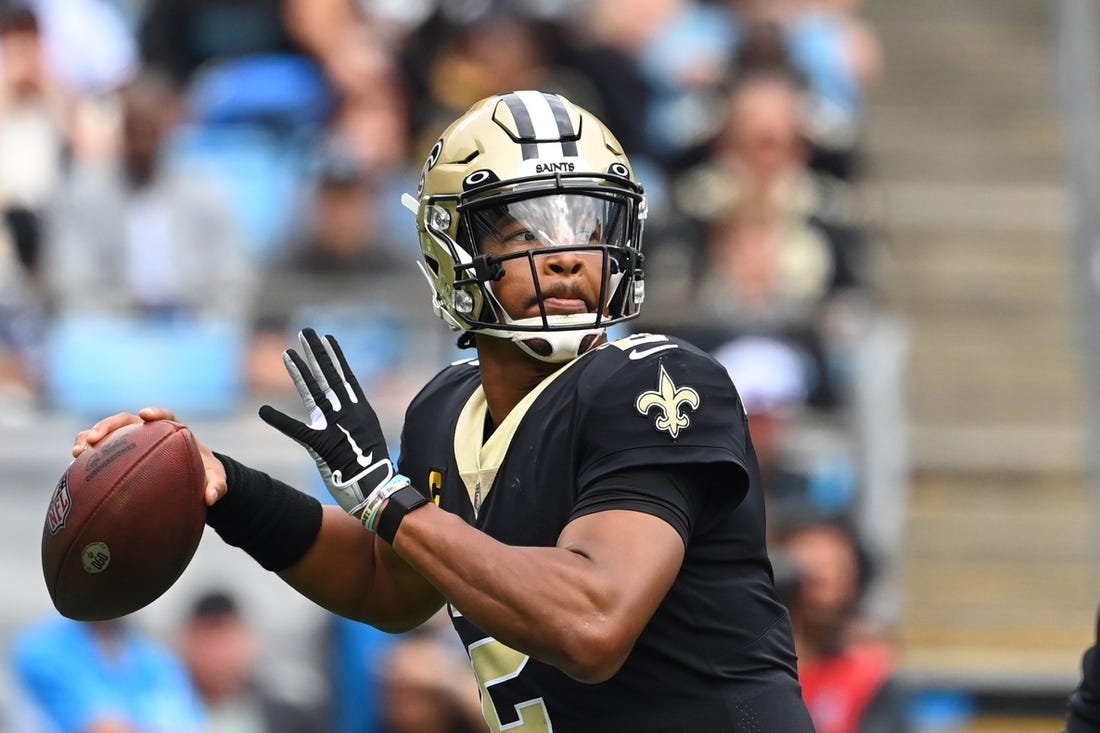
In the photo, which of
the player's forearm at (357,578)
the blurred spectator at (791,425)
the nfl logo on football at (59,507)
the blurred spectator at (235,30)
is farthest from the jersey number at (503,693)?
the blurred spectator at (235,30)

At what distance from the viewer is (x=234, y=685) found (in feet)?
21.1

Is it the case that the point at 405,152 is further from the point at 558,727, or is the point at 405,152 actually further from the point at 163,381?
the point at 558,727

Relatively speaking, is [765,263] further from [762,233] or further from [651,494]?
[651,494]

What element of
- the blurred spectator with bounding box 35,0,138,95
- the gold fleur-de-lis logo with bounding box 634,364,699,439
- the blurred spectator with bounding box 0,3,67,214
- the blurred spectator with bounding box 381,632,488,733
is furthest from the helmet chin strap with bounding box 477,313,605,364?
the blurred spectator with bounding box 35,0,138,95

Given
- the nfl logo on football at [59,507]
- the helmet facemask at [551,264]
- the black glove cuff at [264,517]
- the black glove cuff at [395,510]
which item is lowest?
the black glove cuff at [264,517]

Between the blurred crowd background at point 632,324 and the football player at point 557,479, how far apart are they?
2893 mm

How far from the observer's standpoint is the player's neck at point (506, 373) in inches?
133

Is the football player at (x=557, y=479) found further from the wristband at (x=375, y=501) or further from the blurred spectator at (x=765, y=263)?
the blurred spectator at (x=765, y=263)

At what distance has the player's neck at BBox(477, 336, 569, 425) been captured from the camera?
11.1ft

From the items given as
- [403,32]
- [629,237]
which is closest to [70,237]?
[403,32]

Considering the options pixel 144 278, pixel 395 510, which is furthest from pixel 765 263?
pixel 395 510

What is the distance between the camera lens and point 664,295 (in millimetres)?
7438

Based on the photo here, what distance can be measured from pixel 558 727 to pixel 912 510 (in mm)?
5086

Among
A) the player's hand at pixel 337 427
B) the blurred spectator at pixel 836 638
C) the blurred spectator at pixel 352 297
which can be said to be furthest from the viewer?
the blurred spectator at pixel 352 297
